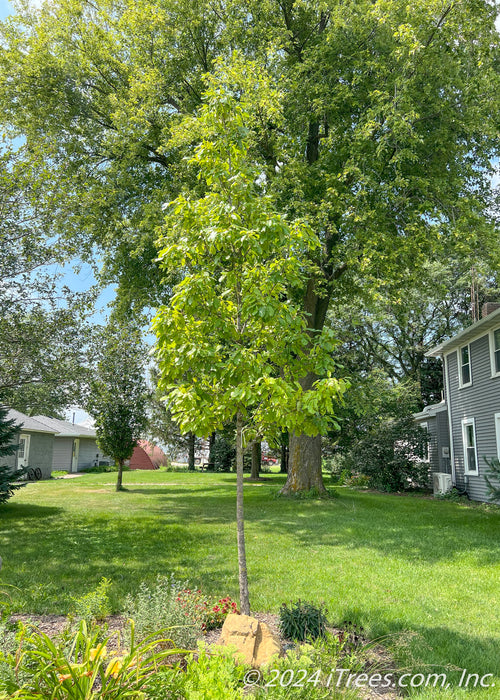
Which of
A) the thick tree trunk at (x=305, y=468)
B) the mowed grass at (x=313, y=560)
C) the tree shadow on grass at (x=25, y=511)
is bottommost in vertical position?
the tree shadow on grass at (x=25, y=511)

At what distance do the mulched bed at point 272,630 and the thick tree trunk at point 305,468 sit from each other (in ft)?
35.5

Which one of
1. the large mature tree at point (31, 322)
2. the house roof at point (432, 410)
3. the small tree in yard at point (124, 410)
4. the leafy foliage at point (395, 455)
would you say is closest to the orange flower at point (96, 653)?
the large mature tree at point (31, 322)

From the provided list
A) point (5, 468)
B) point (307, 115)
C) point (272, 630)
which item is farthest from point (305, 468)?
point (272, 630)

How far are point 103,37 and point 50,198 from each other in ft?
37.3

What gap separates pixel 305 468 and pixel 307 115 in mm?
10513

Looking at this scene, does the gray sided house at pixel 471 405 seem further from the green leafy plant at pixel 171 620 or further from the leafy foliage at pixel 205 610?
the green leafy plant at pixel 171 620

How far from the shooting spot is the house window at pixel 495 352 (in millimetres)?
15289

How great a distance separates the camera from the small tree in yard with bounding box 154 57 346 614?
4.12m

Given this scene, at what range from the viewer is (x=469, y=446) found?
58.0ft

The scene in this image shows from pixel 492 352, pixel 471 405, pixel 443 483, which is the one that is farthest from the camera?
pixel 443 483

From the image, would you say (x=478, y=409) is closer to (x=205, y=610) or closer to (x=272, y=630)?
(x=272, y=630)

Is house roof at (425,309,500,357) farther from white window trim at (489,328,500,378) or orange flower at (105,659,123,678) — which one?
orange flower at (105,659,123,678)

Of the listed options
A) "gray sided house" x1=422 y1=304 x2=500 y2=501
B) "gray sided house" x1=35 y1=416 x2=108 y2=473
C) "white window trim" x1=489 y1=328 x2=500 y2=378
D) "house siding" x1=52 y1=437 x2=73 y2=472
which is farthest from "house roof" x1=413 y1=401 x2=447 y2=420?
"house siding" x1=52 y1=437 x2=73 y2=472

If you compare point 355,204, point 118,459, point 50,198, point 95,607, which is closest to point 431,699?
point 95,607
